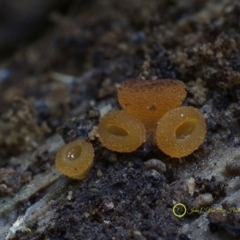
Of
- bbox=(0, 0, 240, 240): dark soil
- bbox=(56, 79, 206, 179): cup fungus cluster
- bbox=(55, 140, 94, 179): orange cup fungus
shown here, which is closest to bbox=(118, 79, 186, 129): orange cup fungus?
bbox=(56, 79, 206, 179): cup fungus cluster

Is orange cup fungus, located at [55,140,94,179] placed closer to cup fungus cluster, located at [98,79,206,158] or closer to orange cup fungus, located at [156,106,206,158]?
cup fungus cluster, located at [98,79,206,158]

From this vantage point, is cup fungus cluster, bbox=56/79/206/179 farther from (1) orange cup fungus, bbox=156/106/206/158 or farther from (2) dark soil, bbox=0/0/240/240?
(2) dark soil, bbox=0/0/240/240

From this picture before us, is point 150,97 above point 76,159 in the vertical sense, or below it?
above

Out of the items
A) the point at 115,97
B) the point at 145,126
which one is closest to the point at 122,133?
the point at 145,126

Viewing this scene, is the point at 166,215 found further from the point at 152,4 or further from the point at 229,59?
the point at 152,4

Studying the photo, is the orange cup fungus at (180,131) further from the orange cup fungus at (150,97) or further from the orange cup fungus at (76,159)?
the orange cup fungus at (76,159)

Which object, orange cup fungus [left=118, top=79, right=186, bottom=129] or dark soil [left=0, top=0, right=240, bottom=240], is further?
orange cup fungus [left=118, top=79, right=186, bottom=129]

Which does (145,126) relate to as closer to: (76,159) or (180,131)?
(180,131)

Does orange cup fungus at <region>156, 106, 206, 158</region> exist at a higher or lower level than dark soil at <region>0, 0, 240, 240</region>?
higher

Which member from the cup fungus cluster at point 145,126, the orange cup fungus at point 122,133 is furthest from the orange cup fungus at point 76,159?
the orange cup fungus at point 122,133
